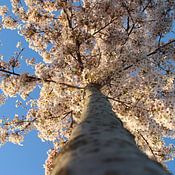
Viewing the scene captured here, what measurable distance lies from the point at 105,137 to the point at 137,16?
37.2ft

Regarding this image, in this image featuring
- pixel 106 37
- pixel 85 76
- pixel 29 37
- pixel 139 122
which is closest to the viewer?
pixel 85 76

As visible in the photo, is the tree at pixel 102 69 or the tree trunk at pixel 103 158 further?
the tree at pixel 102 69

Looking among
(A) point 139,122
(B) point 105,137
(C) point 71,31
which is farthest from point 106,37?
(B) point 105,137

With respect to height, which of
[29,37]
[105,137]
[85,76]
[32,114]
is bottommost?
[105,137]

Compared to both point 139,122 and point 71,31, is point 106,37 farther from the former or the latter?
point 139,122

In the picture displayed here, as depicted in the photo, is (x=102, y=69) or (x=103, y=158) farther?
(x=102, y=69)

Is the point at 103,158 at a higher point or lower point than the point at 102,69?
lower

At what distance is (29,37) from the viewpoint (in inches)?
636

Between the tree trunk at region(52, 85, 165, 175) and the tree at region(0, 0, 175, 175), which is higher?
the tree at region(0, 0, 175, 175)

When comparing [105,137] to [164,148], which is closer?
[105,137]

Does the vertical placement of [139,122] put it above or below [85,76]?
below

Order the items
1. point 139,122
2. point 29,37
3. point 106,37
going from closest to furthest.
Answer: point 139,122, point 106,37, point 29,37

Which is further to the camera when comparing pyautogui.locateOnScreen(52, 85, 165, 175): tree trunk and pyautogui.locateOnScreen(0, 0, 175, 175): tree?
pyautogui.locateOnScreen(0, 0, 175, 175): tree

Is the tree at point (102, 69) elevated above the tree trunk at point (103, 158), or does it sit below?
above
